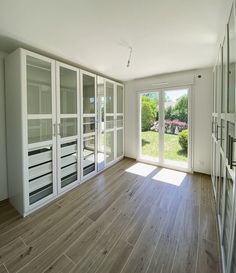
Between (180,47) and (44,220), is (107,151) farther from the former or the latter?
(180,47)

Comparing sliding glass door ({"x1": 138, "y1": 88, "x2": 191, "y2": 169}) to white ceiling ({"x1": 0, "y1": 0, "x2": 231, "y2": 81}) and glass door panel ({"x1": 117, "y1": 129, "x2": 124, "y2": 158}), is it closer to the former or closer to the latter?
glass door panel ({"x1": 117, "y1": 129, "x2": 124, "y2": 158})

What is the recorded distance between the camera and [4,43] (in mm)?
2074

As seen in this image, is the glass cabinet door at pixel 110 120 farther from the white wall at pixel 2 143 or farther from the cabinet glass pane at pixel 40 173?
the white wall at pixel 2 143

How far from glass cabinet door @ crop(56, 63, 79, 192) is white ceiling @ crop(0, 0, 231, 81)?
0.34m

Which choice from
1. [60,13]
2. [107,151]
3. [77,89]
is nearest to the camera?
[60,13]

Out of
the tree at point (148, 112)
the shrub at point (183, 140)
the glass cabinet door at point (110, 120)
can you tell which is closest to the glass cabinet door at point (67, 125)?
the glass cabinet door at point (110, 120)

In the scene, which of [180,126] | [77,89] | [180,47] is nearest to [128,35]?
[180,47]

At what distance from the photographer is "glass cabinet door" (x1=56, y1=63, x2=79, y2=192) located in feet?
8.39

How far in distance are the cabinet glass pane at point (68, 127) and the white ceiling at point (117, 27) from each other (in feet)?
3.56

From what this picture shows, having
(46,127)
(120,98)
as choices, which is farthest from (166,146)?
(46,127)

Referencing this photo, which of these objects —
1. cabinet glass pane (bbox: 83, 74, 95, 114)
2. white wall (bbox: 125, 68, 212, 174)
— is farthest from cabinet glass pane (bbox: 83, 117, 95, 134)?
white wall (bbox: 125, 68, 212, 174)

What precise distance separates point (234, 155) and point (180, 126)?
2602mm

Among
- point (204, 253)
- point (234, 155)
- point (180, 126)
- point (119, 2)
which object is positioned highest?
point (119, 2)

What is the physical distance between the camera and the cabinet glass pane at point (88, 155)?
10.4 ft
